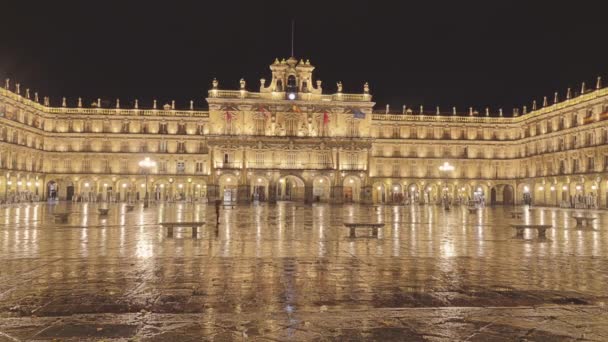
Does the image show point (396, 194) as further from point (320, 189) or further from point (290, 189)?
point (290, 189)

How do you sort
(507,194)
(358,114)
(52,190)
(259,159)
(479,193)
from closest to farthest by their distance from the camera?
(259,159) < (358,114) < (52,190) < (479,193) < (507,194)

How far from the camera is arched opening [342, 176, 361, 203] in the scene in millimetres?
76688

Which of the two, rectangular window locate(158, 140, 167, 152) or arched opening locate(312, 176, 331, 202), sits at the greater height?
rectangular window locate(158, 140, 167, 152)

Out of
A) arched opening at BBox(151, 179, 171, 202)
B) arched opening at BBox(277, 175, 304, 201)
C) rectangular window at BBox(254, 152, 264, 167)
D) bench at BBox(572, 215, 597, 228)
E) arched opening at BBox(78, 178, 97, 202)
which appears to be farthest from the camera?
arched opening at BBox(151, 179, 171, 202)

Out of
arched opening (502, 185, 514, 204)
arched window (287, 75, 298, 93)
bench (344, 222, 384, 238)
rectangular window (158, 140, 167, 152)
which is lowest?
bench (344, 222, 384, 238)

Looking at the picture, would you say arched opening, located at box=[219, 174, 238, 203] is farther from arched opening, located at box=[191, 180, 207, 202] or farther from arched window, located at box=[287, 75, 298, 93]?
arched window, located at box=[287, 75, 298, 93]

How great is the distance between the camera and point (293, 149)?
247 feet

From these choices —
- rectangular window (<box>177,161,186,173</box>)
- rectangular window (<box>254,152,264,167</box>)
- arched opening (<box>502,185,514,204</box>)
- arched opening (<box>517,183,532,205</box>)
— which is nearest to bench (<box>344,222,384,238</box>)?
rectangular window (<box>254,152,264,167</box>)

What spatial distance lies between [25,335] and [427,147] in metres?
81.4

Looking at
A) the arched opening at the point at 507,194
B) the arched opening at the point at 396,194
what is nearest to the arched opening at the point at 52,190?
the arched opening at the point at 396,194

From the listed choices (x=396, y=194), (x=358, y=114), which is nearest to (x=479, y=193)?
(x=396, y=194)

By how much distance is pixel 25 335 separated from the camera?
6598mm

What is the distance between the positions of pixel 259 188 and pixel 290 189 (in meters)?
6.87

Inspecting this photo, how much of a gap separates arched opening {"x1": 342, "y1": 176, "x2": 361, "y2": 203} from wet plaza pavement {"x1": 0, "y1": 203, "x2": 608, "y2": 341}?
59839mm
